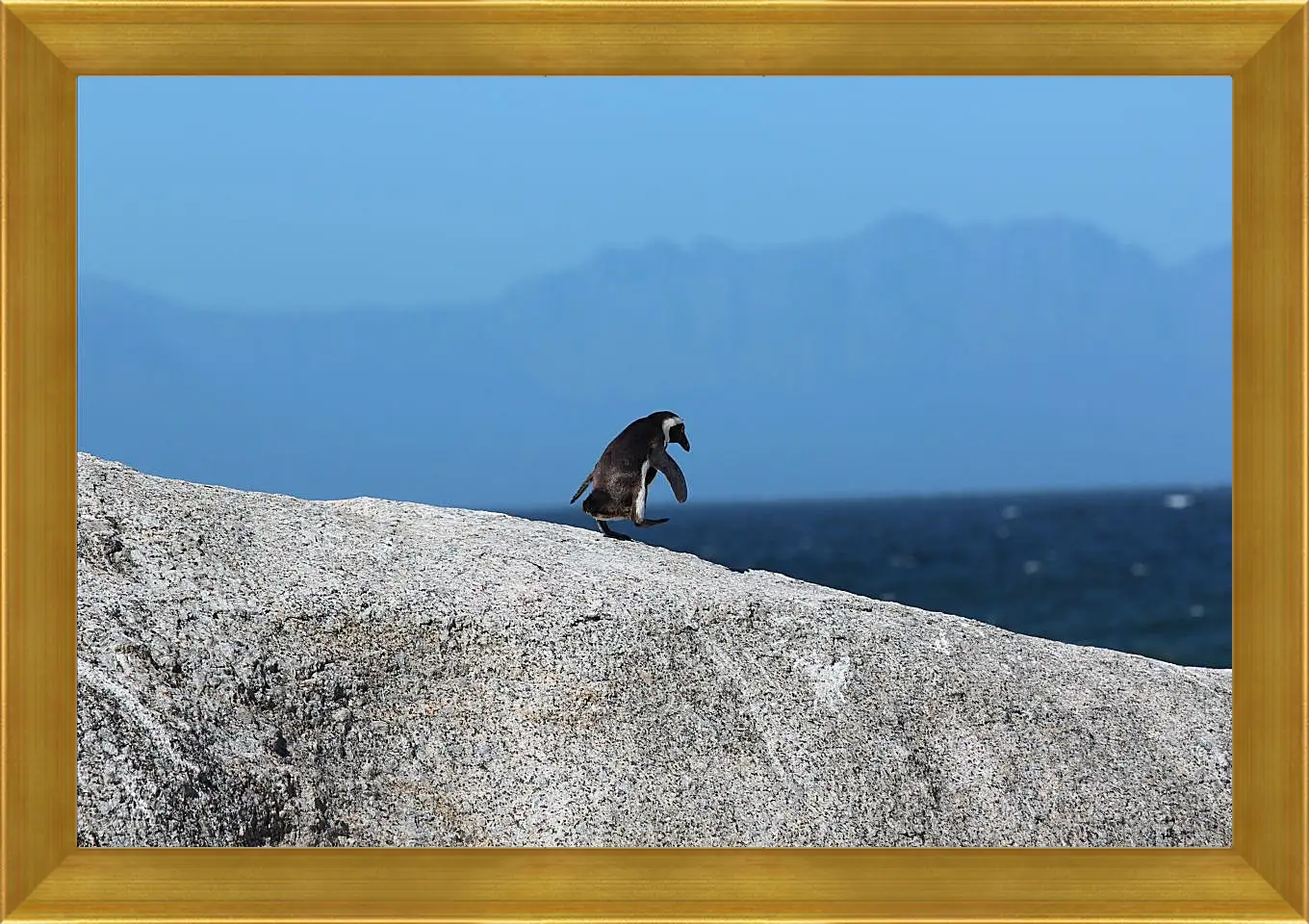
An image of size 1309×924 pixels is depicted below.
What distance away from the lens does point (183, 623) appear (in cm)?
361

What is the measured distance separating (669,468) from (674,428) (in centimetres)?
23

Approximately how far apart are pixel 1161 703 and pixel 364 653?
3.03 meters

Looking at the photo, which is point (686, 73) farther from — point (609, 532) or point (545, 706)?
point (609, 532)

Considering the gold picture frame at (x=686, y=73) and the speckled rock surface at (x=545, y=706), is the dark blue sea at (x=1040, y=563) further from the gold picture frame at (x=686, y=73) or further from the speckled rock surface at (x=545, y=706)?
the gold picture frame at (x=686, y=73)

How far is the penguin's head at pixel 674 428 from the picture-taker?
5.23 m

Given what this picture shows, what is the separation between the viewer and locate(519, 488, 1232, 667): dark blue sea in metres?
22.7

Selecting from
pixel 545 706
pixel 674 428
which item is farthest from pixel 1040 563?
pixel 545 706

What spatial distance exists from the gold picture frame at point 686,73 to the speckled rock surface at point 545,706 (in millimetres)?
837

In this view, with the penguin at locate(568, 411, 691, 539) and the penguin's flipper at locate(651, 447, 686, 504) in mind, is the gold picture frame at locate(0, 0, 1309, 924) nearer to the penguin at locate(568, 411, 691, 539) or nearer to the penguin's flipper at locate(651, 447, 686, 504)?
the penguin at locate(568, 411, 691, 539)

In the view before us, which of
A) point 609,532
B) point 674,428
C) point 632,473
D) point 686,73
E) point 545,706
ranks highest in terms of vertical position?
point 686,73

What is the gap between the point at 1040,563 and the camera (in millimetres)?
33000

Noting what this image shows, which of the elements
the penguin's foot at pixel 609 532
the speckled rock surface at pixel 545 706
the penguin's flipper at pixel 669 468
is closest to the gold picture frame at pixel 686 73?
the speckled rock surface at pixel 545 706

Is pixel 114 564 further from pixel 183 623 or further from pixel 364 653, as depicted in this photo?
pixel 364 653
